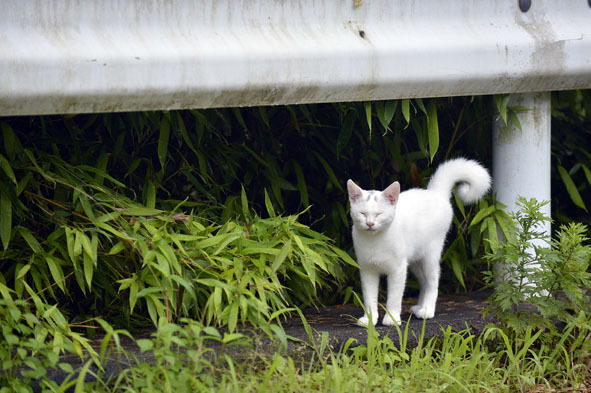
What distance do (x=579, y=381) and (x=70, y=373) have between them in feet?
6.78

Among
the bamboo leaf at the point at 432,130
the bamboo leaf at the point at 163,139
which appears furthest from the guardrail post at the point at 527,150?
the bamboo leaf at the point at 163,139

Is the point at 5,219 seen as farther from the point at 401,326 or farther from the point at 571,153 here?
the point at 571,153

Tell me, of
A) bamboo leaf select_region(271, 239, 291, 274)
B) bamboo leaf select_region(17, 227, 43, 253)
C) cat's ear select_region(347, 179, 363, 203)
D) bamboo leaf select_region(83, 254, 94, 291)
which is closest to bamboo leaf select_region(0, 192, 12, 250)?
bamboo leaf select_region(17, 227, 43, 253)

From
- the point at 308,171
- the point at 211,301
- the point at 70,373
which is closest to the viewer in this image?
the point at 70,373

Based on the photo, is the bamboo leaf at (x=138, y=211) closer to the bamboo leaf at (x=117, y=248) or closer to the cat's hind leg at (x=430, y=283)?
the bamboo leaf at (x=117, y=248)

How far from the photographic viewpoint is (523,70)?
3725mm

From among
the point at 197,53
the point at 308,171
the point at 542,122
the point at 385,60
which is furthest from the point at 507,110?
A: the point at 197,53

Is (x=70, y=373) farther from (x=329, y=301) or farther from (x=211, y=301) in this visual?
(x=329, y=301)

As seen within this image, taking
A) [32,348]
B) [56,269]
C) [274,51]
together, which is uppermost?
[274,51]

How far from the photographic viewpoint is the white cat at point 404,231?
3363mm

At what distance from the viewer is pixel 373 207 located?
3.33m

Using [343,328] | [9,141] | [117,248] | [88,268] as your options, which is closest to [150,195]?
[117,248]

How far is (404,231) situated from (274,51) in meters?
1.01

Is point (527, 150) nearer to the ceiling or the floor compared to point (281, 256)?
nearer to the ceiling
